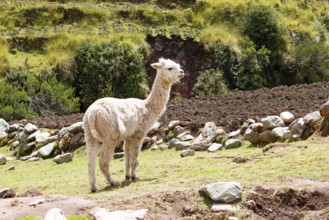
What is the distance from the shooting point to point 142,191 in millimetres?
8992

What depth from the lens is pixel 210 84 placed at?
107ft

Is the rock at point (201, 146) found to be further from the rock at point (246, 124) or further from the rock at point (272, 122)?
the rock at point (272, 122)

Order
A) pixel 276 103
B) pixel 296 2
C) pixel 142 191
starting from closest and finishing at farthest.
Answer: pixel 142 191
pixel 276 103
pixel 296 2

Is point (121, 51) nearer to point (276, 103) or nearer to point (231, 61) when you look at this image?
point (231, 61)

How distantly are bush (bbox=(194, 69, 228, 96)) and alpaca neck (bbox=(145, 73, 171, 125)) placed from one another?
21.0 metres

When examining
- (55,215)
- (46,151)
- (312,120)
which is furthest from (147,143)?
(55,215)

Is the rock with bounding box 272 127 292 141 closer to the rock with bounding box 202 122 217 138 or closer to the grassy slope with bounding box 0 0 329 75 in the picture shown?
the rock with bounding box 202 122 217 138

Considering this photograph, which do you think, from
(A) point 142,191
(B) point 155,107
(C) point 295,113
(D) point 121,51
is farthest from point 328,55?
(A) point 142,191

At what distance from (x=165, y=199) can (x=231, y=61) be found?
27.1 m

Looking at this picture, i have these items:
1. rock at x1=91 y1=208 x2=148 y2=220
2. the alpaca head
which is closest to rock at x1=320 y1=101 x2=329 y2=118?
the alpaca head

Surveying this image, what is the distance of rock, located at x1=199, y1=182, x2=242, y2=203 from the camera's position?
7973 millimetres

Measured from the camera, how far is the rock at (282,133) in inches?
507

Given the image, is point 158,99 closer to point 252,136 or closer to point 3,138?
point 252,136

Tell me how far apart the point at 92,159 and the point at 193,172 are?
1966 mm
